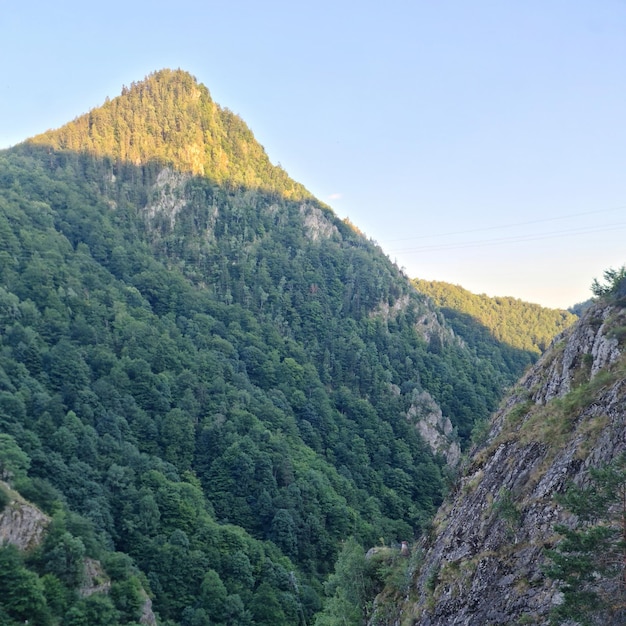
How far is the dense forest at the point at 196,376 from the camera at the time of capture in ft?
204

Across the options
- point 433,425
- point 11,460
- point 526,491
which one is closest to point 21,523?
point 11,460

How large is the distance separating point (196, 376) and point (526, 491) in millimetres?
80823

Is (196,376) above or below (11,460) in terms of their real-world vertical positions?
above

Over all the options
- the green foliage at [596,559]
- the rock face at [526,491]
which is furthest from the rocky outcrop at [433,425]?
the green foliage at [596,559]

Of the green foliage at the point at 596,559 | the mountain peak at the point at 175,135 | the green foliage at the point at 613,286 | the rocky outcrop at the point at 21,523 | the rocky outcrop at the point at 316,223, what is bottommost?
the rocky outcrop at the point at 21,523

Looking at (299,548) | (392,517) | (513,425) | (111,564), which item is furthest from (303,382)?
(513,425)

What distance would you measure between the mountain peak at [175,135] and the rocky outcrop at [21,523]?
119982 mm

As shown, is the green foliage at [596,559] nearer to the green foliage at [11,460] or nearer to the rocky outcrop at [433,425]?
the green foliage at [11,460]

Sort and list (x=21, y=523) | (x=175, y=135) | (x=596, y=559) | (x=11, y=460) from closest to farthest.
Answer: (x=596, y=559) → (x=21, y=523) → (x=11, y=460) → (x=175, y=135)

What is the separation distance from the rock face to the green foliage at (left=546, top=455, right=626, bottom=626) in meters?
1.74

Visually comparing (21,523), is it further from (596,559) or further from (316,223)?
(316,223)

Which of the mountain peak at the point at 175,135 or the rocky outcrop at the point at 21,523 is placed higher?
the mountain peak at the point at 175,135

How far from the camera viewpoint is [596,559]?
53.0 feet

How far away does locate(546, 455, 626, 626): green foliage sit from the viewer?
15445mm
